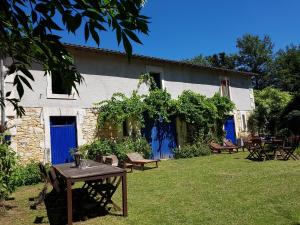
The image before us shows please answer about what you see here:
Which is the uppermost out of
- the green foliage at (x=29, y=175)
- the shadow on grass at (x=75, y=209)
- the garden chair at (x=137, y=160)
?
the garden chair at (x=137, y=160)

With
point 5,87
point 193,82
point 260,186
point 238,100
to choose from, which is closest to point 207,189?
point 260,186

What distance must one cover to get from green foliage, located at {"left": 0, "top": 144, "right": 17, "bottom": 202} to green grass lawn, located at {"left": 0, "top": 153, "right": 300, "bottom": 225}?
0.46 m

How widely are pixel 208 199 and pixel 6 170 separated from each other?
4293 millimetres

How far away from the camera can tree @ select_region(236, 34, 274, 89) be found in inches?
1726

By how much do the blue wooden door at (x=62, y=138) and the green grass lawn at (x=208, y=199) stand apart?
2.76 metres

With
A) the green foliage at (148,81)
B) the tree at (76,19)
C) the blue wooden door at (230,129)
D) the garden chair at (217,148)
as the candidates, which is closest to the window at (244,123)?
the blue wooden door at (230,129)

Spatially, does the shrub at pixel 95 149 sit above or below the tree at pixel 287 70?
below

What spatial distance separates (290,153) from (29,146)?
32.5 ft

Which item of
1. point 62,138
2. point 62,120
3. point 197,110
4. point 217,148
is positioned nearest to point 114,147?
point 62,138

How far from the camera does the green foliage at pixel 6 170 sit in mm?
6797

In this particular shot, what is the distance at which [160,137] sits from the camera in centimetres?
1611

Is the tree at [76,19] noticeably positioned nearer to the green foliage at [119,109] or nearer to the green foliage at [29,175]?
the green foliage at [29,175]

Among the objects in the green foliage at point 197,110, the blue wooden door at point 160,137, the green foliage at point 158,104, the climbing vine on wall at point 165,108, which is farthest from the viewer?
the green foliage at point 197,110

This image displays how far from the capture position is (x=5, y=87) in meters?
11.3
